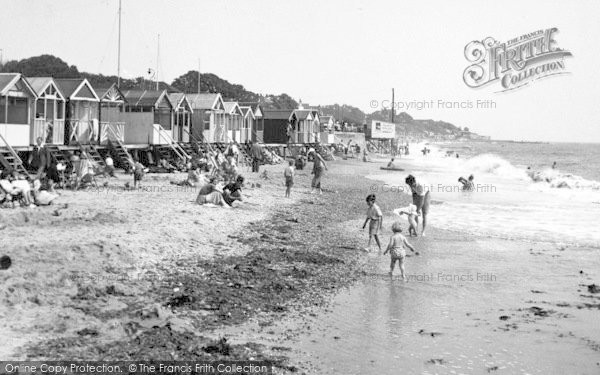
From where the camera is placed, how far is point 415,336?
27.7 feet

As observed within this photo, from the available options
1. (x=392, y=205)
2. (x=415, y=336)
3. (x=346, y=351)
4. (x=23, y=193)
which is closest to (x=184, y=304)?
(x=346, y=351)

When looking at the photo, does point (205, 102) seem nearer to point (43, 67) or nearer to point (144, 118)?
point (144, 118)

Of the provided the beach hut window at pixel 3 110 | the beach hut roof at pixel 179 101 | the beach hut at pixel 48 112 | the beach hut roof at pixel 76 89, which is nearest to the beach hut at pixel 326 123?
the beach hut roof at pixel 179 101

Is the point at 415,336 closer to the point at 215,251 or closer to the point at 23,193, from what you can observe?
the point at 215,251

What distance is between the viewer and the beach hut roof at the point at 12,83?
2197 cm

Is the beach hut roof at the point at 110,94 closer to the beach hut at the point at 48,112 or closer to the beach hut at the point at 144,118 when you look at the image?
the beach hut at the point at 144,118

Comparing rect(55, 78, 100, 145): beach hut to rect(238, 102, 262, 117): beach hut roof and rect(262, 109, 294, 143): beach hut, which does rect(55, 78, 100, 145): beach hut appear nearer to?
rect(238, 102, 262, 117): beach hut roof

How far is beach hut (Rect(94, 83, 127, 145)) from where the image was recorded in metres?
29.0

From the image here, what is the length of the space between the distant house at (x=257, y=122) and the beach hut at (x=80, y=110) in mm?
21069

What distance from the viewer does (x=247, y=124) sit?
47750 millimetres

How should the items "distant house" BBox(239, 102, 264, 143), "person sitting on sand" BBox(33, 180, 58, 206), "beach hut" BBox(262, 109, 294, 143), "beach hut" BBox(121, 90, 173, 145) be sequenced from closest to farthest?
1. "person sitting on sand" BBox(33, 180, 58, 206)
2. "beach hut" BBox(121, 90, 173, 145)
3. "distant house" BBox(239, 102, 264, 143)
4. "beach hut" BBox(262, 109, 294, 143)

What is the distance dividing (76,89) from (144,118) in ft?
19.7

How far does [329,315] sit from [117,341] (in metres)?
3.26

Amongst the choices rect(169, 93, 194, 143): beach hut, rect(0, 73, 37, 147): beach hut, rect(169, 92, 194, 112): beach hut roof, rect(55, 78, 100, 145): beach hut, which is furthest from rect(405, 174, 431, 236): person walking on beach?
rect(169, 92, 194, 112): beach hut roof
